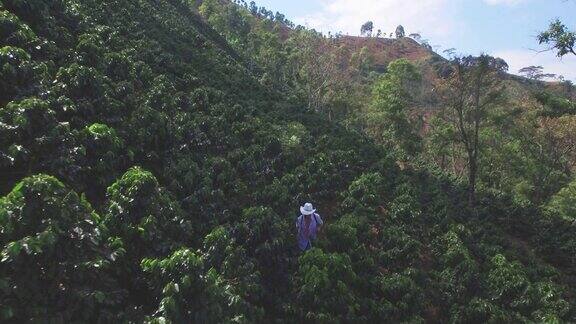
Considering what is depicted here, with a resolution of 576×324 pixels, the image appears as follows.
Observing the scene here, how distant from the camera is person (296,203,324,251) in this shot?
925 centimetres

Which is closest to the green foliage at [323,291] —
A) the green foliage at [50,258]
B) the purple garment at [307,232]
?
the purple garment at [307,232]

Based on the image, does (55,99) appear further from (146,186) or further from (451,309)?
(451,309)

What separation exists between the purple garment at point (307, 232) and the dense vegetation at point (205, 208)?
21 centimetres

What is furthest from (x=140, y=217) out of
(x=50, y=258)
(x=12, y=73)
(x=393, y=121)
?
(x=393, y=121)

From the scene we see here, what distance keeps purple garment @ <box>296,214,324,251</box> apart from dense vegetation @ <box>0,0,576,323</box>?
21 centimetres

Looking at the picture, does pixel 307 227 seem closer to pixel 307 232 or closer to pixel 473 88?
pixel 307 232

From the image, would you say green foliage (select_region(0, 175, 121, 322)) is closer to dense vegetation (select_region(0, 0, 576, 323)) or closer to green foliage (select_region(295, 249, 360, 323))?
dense vegetation (select_region(0, 0, 576, 323))

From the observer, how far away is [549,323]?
28.1 ft

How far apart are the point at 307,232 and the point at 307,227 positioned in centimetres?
9

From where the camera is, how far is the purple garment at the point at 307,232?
9.28 meters

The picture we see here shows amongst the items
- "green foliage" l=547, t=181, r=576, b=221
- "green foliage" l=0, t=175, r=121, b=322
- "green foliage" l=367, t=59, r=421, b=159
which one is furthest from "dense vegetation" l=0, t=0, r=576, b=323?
"green foliage" l=367, t=59, r=421, b=159

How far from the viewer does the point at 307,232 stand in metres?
9.34

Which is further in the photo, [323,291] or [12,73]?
[12,73]

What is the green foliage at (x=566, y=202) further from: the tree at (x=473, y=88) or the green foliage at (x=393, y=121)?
the green foliage at (x=393, y=121)
